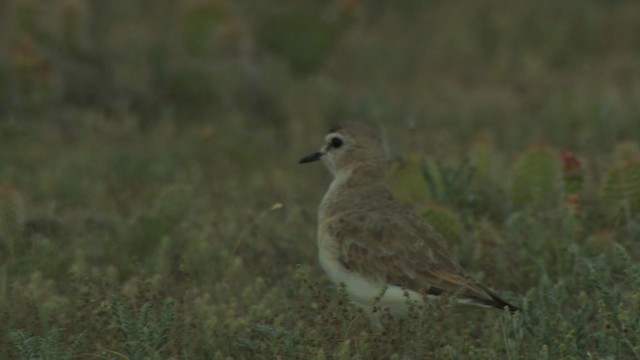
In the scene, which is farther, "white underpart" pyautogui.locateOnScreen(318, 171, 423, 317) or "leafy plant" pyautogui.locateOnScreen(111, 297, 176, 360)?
"white underpart" pyautogui.locateOnScreen(318, 171, 423, 317)

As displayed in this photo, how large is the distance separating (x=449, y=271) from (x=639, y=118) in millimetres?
4924

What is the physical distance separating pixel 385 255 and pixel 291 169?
3796 mm

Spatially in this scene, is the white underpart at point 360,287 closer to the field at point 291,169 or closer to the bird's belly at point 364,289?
the bird's belly at point 364,289

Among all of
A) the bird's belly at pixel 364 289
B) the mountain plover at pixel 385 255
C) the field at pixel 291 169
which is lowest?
the field at pixel 291 169

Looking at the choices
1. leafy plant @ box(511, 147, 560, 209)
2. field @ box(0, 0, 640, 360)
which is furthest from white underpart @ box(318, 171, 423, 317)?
leafy plant @ box(511, 147, 560, 209)

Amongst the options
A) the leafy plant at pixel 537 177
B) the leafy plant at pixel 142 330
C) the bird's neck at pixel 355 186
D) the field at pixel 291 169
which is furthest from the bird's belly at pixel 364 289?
the leafy plant at pixel 537 177

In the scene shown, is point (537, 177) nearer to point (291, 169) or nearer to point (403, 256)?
point (403, 256)

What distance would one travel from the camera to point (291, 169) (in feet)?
34.0

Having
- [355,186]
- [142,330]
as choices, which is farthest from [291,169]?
[142,330]

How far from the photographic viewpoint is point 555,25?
1345cm

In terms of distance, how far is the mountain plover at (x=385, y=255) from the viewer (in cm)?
646

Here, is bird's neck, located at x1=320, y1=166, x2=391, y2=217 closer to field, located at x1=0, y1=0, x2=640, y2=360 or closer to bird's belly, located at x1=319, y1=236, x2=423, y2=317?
field, located at x1=0, y1=0, x2=640, y2=360

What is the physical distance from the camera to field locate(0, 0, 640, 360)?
6277 mm

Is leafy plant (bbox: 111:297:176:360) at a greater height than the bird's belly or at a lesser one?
greater
